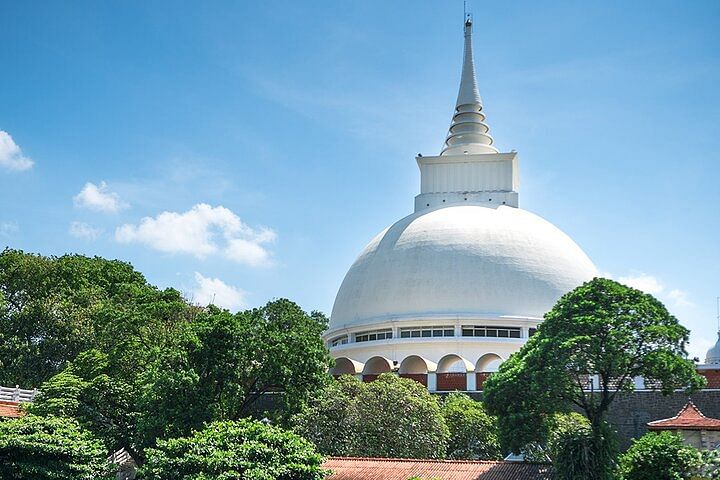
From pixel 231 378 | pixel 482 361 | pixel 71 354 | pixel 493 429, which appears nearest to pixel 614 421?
pixel 493 429

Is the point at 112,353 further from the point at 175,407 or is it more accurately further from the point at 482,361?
the point at 482,361

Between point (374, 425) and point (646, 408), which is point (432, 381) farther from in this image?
point (374, 425)

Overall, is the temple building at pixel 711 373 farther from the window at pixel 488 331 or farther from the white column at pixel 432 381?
the white column at pixel 432 381

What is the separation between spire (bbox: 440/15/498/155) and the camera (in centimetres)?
5125

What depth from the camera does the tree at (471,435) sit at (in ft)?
95.6

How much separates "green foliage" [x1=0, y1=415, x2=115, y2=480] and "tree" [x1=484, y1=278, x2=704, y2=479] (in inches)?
435

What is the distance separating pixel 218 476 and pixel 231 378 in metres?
6.83

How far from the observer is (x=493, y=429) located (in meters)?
29.0

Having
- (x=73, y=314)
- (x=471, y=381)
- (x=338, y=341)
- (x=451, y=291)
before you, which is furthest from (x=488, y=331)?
(x=73, y=314)

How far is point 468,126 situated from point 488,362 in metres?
16.4

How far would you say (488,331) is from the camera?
42.2 metres

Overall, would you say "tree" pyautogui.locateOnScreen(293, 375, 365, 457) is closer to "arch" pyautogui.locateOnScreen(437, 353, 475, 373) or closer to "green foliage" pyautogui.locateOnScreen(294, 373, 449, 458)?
"green foliage" pyautogui.locateOnScreen(294, 373, 449, 458)

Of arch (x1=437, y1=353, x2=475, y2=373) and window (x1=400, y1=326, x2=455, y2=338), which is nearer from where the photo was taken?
arch (x1=437, y1=353, x2=475, y2=373)

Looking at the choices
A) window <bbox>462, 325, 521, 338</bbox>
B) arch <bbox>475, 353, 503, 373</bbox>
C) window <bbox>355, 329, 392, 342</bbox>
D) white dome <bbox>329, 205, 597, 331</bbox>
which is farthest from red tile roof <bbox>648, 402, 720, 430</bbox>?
window <bbox>355, 329, 392, 342</bbox>
